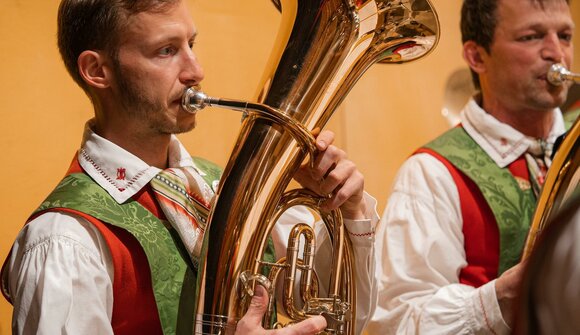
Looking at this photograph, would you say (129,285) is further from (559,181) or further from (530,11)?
(530,11)

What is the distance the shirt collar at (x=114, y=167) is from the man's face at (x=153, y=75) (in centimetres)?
6

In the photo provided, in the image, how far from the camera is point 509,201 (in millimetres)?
1825

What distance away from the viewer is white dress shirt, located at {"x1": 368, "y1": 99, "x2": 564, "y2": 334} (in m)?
1.64

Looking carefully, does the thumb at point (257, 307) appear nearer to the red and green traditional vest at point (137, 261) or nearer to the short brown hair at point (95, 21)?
the red and green traditional vest at point (137, 261)

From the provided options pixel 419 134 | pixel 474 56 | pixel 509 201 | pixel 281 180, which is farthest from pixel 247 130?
pixel 419 134

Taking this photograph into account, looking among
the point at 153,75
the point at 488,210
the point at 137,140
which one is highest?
the point at 153,75

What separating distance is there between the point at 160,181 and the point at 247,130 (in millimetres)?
183

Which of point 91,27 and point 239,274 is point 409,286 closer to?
point 239,274

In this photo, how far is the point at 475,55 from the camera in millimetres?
2068

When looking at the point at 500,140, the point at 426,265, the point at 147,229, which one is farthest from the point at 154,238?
the point at 500,140

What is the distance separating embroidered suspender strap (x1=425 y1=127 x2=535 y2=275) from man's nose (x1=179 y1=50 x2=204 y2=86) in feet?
2.51

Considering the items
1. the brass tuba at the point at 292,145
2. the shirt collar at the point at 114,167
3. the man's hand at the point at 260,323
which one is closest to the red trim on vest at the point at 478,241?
the brass tuba at the point at 292,145

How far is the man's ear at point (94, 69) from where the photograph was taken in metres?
1.35

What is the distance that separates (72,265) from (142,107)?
1.02ft
